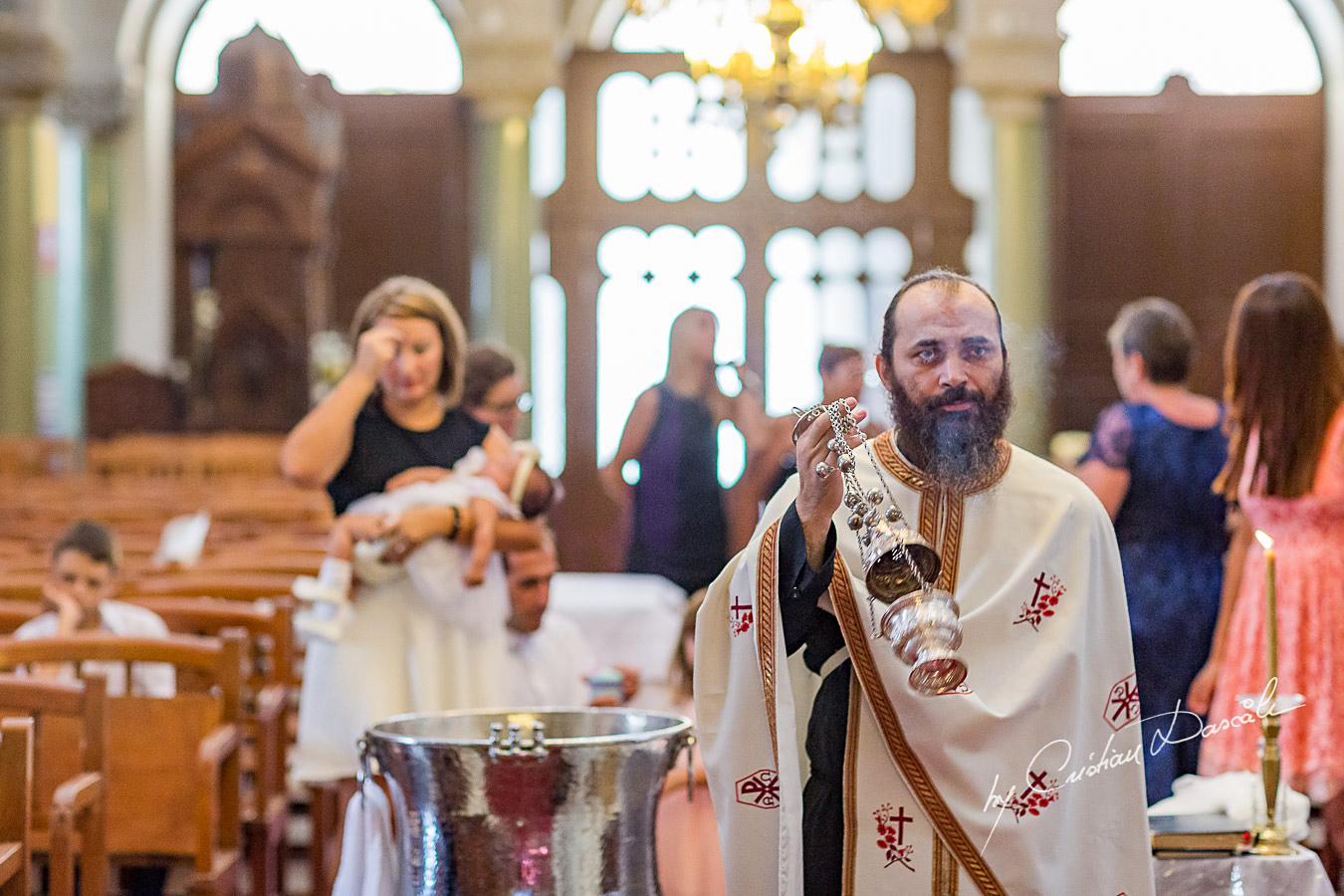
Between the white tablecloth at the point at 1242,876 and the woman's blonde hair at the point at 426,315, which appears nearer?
the white tablecloth at the point at 1242,876

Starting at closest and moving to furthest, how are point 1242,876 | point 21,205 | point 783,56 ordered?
1. point 1242,876
2. point 783,56
3. point 21,205

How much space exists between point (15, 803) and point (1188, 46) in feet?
50.1

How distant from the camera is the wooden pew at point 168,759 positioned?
389 cm

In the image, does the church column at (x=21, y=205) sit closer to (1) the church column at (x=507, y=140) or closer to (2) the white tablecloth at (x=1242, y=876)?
(1) the church column at (x=507, y=140)

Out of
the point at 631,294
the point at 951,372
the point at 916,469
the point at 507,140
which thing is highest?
the point at 507,140

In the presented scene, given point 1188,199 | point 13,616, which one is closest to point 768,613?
point 13,616

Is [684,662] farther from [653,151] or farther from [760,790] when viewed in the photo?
[653,151]

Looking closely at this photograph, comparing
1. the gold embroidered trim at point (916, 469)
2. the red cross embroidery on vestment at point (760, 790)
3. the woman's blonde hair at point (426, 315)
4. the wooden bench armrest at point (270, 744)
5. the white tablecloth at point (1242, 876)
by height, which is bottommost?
the wooden bench armrest at point (270, 744)

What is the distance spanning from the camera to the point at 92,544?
4930 millimetres

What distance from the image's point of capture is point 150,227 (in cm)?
1566

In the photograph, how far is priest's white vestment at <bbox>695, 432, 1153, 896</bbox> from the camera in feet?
7.72

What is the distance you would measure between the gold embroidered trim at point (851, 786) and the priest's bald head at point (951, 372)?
375mm

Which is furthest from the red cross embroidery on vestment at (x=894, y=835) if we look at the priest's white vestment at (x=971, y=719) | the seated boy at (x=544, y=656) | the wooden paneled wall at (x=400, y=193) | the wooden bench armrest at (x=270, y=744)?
the wooden paneled wall at (x=400, y=193)

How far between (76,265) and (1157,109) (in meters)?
10.6
